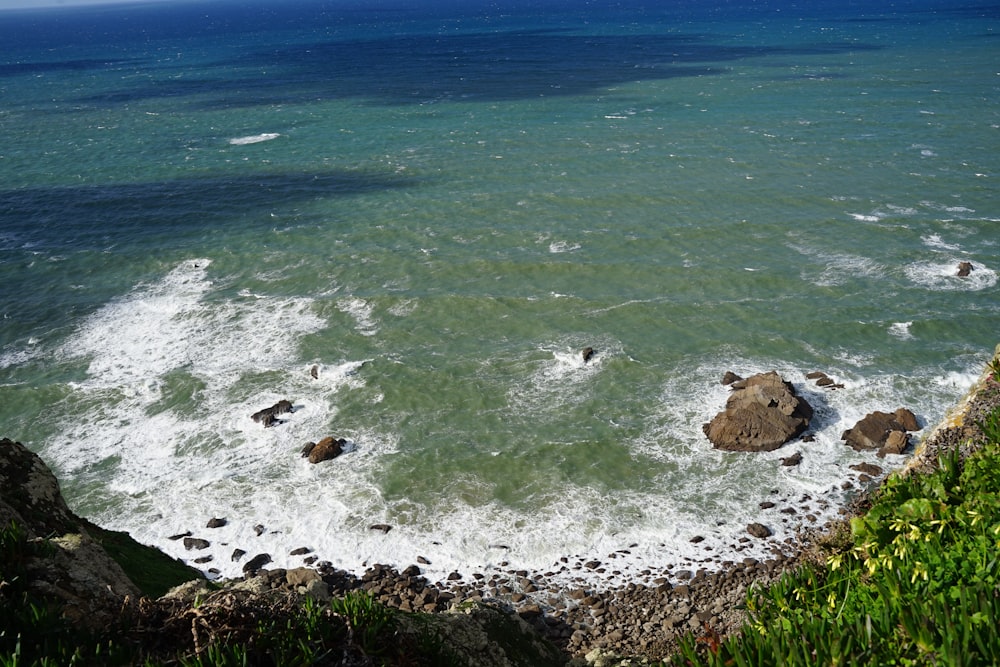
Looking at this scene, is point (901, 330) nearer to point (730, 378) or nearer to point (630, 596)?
point (730, 378)

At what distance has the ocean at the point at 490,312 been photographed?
24.5m

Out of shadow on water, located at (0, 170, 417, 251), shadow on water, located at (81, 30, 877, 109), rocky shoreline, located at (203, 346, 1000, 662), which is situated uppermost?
shadow on water, located at (81, 30, 877, 109)

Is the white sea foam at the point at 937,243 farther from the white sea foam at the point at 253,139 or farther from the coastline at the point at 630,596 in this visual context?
the white sea foam at the point at 253,139

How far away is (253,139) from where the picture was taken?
7150 centimetres

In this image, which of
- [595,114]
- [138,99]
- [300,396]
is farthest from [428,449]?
[138,99]

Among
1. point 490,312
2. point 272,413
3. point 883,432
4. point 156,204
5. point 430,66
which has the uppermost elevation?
point 430,66

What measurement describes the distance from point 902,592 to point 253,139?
70527 millimetres

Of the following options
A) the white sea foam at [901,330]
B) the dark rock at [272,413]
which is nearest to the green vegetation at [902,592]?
the dark rock at [272,413]

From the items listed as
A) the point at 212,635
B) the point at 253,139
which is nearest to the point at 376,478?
the point at 212,635

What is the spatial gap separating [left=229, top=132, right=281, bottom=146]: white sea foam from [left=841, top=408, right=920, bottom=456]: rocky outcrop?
58.5m

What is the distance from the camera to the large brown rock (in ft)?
85.7

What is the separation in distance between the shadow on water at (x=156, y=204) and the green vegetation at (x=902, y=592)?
43.5 m

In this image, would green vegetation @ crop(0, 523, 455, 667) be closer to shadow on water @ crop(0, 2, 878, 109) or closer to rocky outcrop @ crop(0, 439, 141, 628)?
rocky outcrop @ crop(0, 439, 141, 628)

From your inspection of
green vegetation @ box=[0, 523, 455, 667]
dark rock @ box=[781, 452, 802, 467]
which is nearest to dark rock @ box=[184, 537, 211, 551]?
green vegetation @ box=[0, 523, 455, 667]
